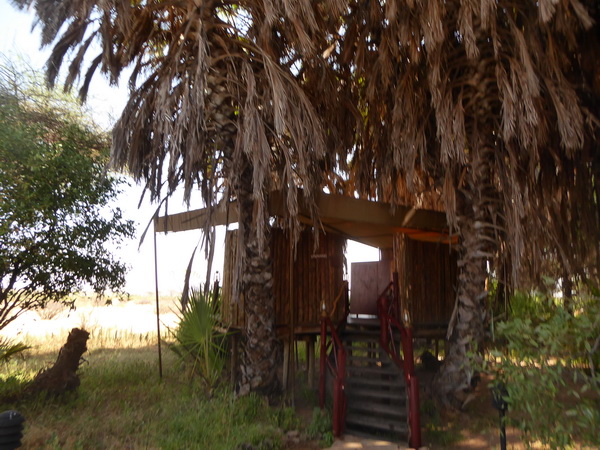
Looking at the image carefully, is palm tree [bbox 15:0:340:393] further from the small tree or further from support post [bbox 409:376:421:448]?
support post [bbox 409:376:421:448]

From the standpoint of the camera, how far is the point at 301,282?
31.9 feet

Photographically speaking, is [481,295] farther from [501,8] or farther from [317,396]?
[501,8]

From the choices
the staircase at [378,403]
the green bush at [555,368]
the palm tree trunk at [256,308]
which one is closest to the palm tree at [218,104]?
the palm tree trunk at [256,308]

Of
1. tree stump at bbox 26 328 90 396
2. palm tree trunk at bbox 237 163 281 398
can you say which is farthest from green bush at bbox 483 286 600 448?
tree stump at bbox 26 328 90 396

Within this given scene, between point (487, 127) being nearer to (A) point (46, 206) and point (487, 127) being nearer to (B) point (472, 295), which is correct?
(B) point (472, 295)

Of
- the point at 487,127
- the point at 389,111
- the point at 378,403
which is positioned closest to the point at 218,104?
the point at 389,111

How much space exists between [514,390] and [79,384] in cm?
706

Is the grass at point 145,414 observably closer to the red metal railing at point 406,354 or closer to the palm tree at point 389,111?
the palm tree at point 389,111

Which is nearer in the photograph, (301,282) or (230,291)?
(230,291)

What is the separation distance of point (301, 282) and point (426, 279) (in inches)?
101

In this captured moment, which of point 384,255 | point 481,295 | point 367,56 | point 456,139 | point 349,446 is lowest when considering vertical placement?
point 349,446

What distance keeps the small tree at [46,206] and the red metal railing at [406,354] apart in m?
5.00

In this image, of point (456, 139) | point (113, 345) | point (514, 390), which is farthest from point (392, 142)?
point (113, 345)

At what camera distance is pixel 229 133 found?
28.2 ft
